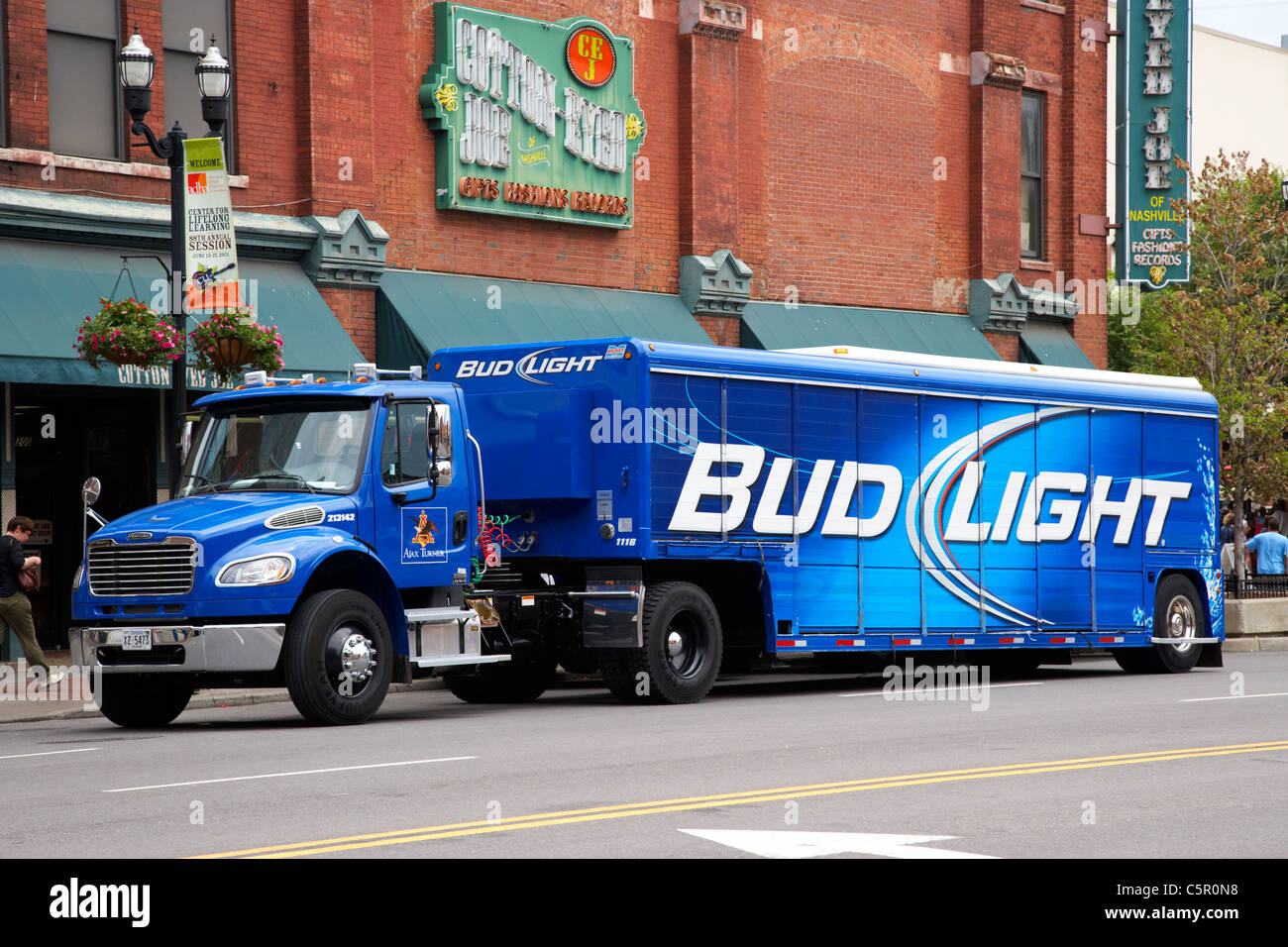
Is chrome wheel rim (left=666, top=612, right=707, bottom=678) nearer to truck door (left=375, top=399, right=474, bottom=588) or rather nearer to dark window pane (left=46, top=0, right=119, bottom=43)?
truck door (left=375, top=399, right=474, bottom=588)

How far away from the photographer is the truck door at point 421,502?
1472cm

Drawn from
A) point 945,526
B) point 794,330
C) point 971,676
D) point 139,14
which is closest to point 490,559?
point 945,526

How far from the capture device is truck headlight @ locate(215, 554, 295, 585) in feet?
44.4

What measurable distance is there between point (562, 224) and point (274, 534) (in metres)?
13.0

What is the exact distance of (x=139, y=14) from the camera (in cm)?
2162

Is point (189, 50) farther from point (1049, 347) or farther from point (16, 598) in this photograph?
point (1049, 347)

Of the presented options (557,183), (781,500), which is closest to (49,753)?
(781,500)

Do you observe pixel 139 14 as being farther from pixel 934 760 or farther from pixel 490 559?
pixel 934 760

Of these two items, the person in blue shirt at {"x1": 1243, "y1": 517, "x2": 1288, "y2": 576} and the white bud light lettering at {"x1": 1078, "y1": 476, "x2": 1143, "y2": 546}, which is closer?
the white bud light lettering at {"x1": 1078, "y1": 476, "x2": 1143, "y2": 546}

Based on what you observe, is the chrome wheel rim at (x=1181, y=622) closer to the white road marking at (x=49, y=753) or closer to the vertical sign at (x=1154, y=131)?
the vertical sign at (x=1154, y=131)

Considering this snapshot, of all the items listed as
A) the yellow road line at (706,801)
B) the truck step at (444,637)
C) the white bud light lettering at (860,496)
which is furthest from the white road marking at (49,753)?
the white bud light lettering at (860,496)

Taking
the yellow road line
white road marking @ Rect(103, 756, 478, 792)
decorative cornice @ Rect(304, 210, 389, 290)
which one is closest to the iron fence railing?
decorative cornice @ Rect(304, 210, 389, 290)

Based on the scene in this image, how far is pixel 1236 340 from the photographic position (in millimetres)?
31734

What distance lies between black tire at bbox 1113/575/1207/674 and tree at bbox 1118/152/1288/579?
29.5ft
